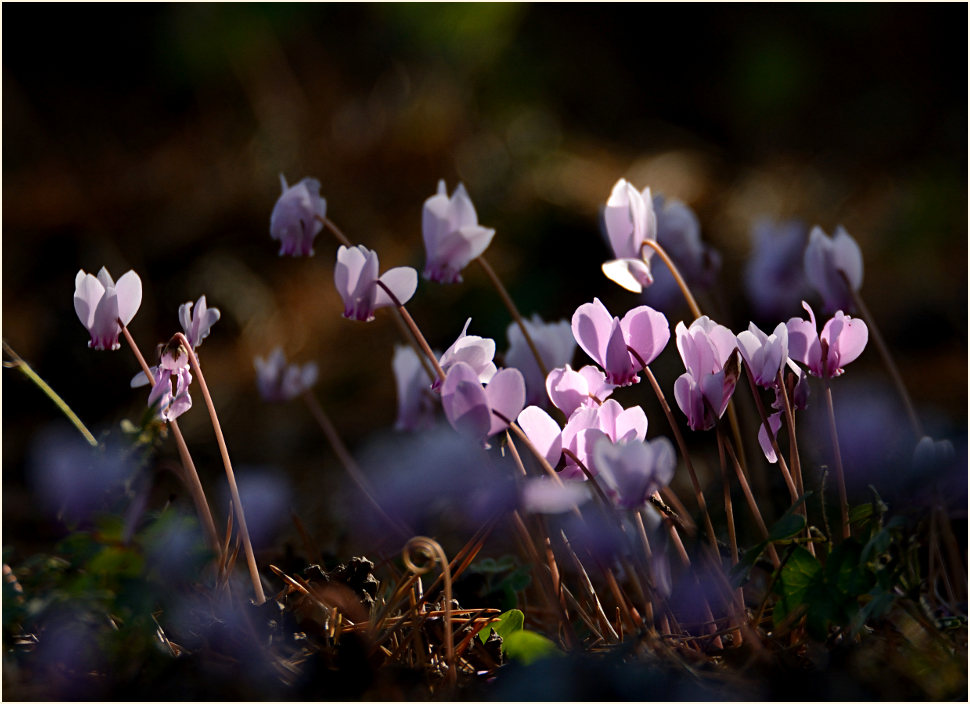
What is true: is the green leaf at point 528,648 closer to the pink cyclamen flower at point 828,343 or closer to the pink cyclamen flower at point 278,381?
the pink cyclamen flower at point 828,343

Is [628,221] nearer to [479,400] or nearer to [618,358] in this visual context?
[618,358]

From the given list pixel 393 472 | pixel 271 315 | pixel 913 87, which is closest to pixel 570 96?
pixel 913 87

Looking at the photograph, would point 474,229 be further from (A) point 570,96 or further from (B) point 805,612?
(A) point 570,96

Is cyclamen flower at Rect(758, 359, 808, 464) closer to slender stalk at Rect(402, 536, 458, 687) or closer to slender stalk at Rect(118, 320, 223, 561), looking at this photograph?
slender stalk at Rect(402, 536, 458, 687)

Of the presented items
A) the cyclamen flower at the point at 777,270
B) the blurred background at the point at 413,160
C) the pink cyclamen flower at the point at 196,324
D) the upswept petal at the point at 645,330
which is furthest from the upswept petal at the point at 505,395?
the blurred background at the point at 413,160

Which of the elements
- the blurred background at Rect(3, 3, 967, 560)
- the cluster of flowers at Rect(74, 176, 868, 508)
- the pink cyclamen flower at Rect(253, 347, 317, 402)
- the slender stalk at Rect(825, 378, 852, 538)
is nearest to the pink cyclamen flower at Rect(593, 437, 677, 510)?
the cluster of flowers at Rect(74, 176, 868, 508)

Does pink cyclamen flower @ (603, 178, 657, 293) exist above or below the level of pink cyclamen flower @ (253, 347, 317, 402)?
above

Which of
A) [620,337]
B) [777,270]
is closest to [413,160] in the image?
[777,270]
